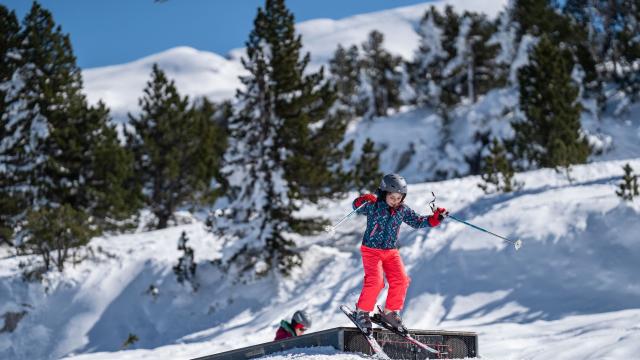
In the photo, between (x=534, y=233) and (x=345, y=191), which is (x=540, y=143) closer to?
(x=345, y=191)

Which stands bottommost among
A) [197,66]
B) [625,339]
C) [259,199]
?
[625,339]

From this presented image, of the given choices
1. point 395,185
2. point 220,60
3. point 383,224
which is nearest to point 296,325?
point 383,224

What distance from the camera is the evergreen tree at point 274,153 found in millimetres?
17484

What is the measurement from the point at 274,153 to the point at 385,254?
11.6 m

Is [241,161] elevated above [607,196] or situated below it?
above

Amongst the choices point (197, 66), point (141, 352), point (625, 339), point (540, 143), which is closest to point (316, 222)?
point (141, 352)

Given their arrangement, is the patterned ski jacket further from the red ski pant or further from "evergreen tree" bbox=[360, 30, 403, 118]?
"evergreen tree" bbox=[360, 30, 403, 118]

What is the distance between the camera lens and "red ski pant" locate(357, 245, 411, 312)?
249 inches

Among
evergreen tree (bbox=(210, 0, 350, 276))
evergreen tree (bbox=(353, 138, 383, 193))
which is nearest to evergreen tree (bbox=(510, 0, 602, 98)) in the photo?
evergreen tree (bbox=(353, 138, 383, 193))

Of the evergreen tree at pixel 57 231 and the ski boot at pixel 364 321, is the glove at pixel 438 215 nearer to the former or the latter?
the ski boot at pixel 364 321

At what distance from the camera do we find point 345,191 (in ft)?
60.1

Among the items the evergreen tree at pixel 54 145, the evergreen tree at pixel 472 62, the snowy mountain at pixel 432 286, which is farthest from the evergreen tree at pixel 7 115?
the evergreen tree at pixel 472 62

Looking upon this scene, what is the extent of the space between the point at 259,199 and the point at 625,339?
11455 mm

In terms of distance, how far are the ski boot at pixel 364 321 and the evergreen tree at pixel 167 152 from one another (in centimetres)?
1958
